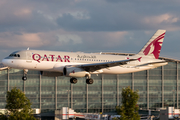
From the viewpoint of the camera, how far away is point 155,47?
8531 cm

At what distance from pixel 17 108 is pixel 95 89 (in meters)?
52.8

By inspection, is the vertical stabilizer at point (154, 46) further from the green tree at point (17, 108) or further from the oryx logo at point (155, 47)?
the green tree at point (17, 108)

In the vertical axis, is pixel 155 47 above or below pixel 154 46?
below

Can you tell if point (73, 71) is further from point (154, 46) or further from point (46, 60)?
point (154, 46)

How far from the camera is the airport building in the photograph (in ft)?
379

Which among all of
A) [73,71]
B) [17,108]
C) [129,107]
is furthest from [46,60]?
[129,107]

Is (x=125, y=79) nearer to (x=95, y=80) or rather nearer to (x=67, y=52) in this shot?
(x=95, y=80)

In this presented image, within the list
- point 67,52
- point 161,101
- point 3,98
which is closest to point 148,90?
point 161,101

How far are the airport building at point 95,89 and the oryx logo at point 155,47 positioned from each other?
119 ft

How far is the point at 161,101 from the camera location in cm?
12475

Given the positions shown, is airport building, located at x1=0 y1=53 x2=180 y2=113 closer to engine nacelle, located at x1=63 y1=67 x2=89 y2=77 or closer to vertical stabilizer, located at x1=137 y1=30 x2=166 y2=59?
vertical stabilizer, located at x1=137 y1=30 x2=166 y2=59

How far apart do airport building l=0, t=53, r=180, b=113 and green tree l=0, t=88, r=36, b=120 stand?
145 ft

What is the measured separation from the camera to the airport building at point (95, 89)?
116 metres

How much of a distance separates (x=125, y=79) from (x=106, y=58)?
48.7 m
